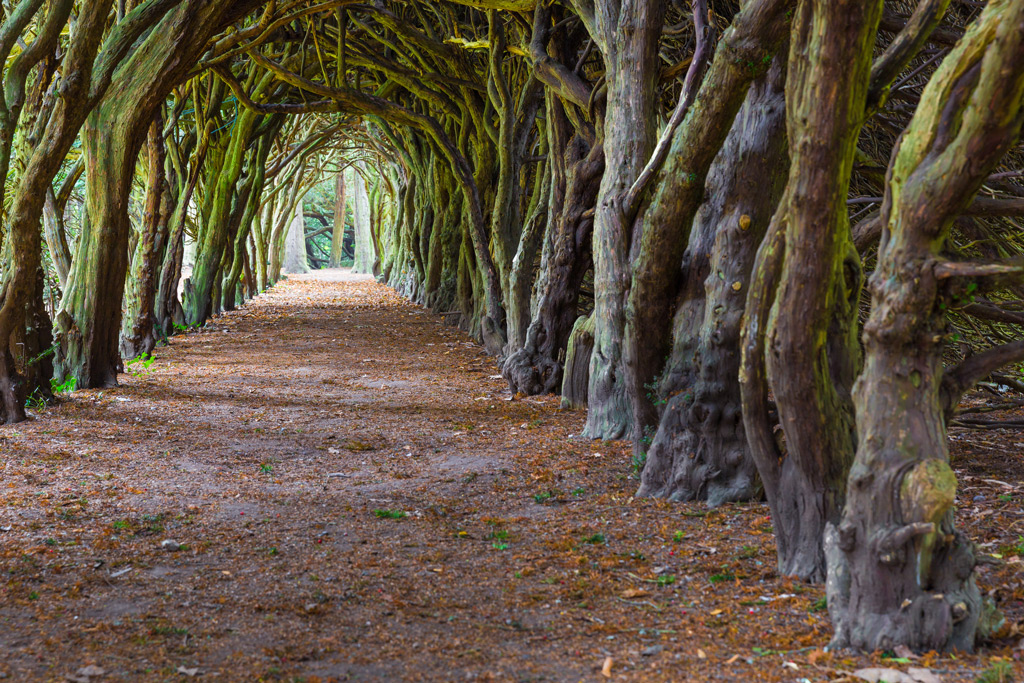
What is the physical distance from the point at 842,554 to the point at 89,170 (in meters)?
8.17

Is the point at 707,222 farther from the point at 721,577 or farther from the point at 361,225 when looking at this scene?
the point at 361,225

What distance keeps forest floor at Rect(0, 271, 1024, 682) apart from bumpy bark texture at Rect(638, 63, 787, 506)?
0.28 meters

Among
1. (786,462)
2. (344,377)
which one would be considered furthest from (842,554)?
(344,377)

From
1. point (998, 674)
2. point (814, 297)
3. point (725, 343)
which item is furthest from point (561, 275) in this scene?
point (998, 674)

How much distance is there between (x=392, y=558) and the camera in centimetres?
426

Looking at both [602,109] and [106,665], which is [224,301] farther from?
[106,665]

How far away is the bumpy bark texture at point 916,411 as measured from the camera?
9.19 feet

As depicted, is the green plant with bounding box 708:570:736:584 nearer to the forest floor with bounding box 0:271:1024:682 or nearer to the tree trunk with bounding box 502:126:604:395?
the forest floor with bounding box 0:271:1024:682

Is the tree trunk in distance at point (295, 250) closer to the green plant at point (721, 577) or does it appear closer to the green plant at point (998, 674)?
the green plant at point (721, 577)

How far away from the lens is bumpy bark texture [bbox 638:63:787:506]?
4855 mm

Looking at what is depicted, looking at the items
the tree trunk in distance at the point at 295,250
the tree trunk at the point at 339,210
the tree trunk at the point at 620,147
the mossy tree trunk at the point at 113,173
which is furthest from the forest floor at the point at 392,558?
the tree trunk at the point at 339,210

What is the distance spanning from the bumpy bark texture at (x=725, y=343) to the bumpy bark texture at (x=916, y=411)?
1.85 metres

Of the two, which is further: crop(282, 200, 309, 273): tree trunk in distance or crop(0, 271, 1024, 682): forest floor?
crop(282, 200, 309, 273): tree trunk in distance

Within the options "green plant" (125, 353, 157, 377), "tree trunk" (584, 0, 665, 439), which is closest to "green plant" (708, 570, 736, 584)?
"tree trunk" (584, 0, 665, 439)
